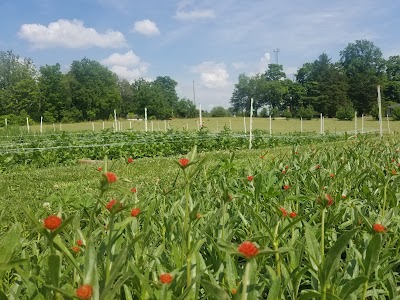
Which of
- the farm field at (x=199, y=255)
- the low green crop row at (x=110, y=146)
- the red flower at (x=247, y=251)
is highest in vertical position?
the red flower at (x=247, y=251)

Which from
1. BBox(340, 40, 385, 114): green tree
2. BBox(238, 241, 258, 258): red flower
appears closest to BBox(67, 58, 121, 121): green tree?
BBox(340, 40, 385, 114): green tree

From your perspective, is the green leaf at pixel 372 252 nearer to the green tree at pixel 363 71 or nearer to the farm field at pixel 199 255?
the farm field at pixel 199 255

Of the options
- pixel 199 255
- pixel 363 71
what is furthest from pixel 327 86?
pixel 199 255

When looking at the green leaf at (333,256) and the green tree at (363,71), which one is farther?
the green tree at (363,71)

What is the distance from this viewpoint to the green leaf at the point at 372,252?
33.0 inches

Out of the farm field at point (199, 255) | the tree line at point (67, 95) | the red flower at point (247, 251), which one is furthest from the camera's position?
the tree line at point (67, 95)

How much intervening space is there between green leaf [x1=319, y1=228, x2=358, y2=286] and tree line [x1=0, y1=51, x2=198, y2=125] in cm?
6207

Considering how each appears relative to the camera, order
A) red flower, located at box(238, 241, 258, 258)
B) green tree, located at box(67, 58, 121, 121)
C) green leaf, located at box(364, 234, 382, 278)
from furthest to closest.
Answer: green tree, located at box(67, 58, 121, 121) < green leaf, located at box(364, 234, 382, 278) < red flower, located at box(238, 241, 258, 258)

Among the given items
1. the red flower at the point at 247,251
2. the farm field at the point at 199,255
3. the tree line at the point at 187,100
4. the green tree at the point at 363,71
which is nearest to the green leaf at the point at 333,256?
the farm field at the point at 199,255

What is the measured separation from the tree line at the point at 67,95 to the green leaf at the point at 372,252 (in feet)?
204

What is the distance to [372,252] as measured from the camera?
0.88 metres

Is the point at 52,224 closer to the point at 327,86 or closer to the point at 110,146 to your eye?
the point at 110,146

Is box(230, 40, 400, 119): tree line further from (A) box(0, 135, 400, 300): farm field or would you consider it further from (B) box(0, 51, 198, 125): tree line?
(A) box(0, 135, 400, 300): farm field

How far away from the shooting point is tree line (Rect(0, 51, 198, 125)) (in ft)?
213
